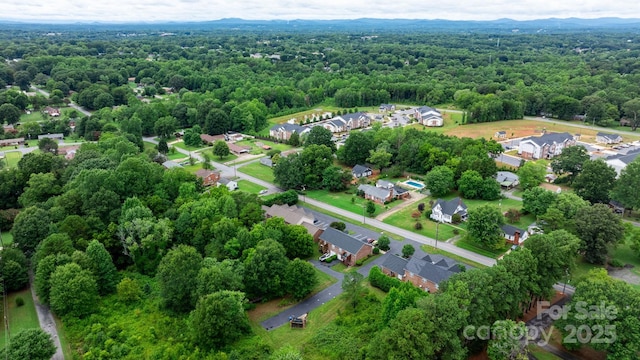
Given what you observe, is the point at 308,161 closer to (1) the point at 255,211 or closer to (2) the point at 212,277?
(1) the point at 255,211

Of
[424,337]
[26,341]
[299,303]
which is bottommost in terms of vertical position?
[299,303]

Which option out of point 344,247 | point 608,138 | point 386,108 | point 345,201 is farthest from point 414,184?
point 386,108

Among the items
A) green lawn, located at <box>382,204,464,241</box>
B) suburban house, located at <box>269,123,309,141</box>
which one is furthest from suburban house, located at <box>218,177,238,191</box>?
suburban house, located at <box>269,123,309,141</box>

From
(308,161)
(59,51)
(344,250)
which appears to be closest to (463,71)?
(308,161)

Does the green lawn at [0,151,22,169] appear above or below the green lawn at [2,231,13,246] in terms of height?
above

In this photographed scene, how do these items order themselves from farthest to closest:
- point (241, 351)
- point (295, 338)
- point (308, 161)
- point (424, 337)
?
point (308, 161) → point (295, 338) → point (241, 351) → point (424, 337)

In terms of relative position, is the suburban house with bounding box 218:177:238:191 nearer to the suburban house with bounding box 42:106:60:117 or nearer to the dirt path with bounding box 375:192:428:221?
the dirt path with bounding box 375:192:428:221
